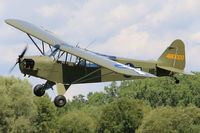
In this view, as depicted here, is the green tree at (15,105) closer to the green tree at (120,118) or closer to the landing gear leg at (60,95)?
the green tree at (120,118)

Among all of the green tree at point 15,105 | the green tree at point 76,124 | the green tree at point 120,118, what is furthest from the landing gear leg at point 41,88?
the green tree at point 76,124

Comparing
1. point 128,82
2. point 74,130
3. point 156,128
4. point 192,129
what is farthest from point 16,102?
point 128,82

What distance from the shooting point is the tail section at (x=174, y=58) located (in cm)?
3055

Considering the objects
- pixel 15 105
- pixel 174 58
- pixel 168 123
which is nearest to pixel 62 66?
pixel 174 58

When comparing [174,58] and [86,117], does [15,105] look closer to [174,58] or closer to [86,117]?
[86,117]

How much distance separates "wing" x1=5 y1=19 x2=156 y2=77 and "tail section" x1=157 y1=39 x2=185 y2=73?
6.67 m

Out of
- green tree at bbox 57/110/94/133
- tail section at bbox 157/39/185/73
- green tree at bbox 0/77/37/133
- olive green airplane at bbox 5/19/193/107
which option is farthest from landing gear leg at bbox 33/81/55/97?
green tree at bbox 57/110/94/133

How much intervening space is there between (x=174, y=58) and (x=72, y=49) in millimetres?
8656

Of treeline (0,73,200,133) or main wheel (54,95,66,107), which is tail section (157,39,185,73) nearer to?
main wheel (54,95,66,107)

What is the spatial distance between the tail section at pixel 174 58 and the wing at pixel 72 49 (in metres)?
6.67

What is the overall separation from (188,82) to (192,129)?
184 ft

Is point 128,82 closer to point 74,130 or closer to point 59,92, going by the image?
point 74,130

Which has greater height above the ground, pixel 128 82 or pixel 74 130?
pixel 128 82

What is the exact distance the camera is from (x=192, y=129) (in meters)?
73.9
